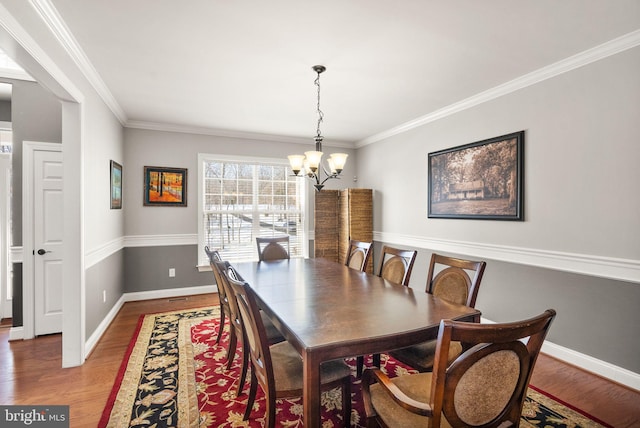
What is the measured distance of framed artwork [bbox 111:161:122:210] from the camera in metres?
3.66

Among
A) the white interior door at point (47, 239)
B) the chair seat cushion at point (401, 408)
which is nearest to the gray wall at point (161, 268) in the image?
the white interior door at point (47, 239)

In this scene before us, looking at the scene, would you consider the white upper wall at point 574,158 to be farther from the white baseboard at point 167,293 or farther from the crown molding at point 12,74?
the crown molding at point 12,74

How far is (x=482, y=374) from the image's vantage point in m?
1.10

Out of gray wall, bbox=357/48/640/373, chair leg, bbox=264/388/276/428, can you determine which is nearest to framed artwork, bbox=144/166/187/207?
chair leg, bbox=264/388/276/428

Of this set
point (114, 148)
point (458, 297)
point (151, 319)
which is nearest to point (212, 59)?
point (114, 148)

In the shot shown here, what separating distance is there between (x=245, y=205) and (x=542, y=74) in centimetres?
418

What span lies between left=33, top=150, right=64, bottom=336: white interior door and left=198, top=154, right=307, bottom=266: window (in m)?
1.79

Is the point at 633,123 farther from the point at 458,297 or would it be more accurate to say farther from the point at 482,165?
the point at 458,297

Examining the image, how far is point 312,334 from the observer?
1.46 m

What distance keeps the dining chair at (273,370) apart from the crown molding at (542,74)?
119 inches

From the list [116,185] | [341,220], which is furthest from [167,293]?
[341,220]

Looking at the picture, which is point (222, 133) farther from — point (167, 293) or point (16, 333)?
point (16, 333)

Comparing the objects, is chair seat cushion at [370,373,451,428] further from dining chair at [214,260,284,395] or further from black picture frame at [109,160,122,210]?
black picture frame at [109,160,122,210]

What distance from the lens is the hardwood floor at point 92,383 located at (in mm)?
2059
